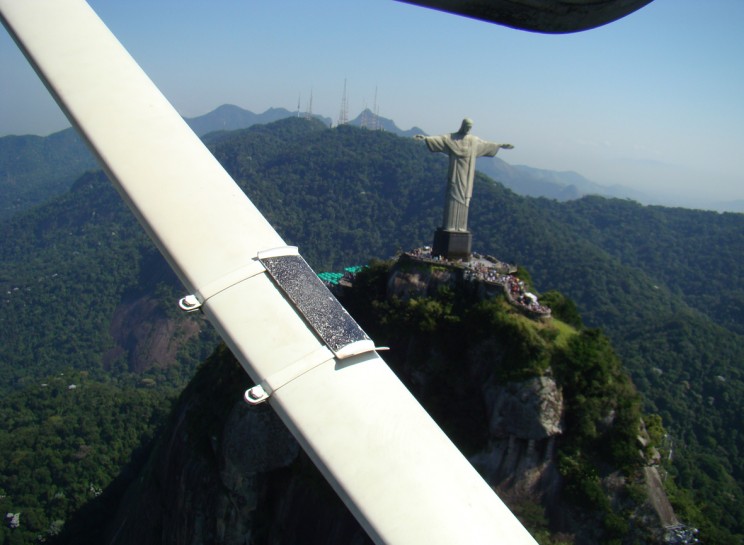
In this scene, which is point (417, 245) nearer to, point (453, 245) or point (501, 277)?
point (453, 245)

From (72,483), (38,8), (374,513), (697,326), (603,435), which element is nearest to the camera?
(374,513)

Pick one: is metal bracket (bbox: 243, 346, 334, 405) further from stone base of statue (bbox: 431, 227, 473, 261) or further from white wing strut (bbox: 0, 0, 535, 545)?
stone base of statue (bbox: 431, 227, 473, 261)

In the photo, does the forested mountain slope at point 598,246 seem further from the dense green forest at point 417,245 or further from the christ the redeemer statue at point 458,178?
the christ the redeemer statue at point 458,178

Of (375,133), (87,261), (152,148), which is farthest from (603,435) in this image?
(375,133)

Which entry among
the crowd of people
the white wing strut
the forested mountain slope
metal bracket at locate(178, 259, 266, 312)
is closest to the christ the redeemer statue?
the crowd of people

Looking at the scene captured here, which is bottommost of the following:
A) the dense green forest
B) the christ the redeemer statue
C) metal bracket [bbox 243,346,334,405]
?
the dense green forest

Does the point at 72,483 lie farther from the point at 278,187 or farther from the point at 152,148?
the point at 278,187
